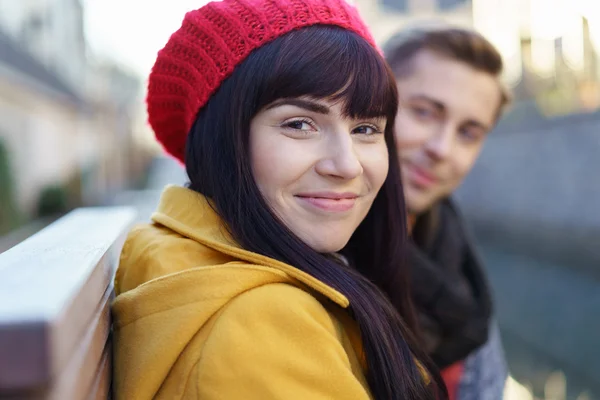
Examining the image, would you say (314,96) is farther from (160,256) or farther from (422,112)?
(422,112)

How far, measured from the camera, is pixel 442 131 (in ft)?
8.45

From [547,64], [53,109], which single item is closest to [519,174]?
[547,64]

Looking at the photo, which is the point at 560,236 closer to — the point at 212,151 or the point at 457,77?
the point at 457,77

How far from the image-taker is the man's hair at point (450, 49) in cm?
262

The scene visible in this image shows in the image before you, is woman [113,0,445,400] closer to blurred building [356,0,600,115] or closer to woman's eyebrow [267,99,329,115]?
woman's eyebrow [267,99,329,115]

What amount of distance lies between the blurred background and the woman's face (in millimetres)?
855

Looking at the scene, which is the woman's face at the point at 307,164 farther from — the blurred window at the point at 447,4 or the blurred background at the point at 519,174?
the blurred window at the point at 447,4

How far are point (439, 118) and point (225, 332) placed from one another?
1665 mm

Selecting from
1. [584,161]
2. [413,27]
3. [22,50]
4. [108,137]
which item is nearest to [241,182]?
[413,27]

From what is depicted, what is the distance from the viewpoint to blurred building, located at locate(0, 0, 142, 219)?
14445 mm

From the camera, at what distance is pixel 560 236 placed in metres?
11.3

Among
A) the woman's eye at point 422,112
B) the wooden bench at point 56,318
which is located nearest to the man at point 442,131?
the woman's eye at point 422,112

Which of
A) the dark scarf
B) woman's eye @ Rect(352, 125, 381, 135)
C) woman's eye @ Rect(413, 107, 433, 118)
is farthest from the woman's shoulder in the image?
woman's eye @ Rect(413, 107, 433, 118)

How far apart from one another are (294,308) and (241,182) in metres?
A: 0.38
